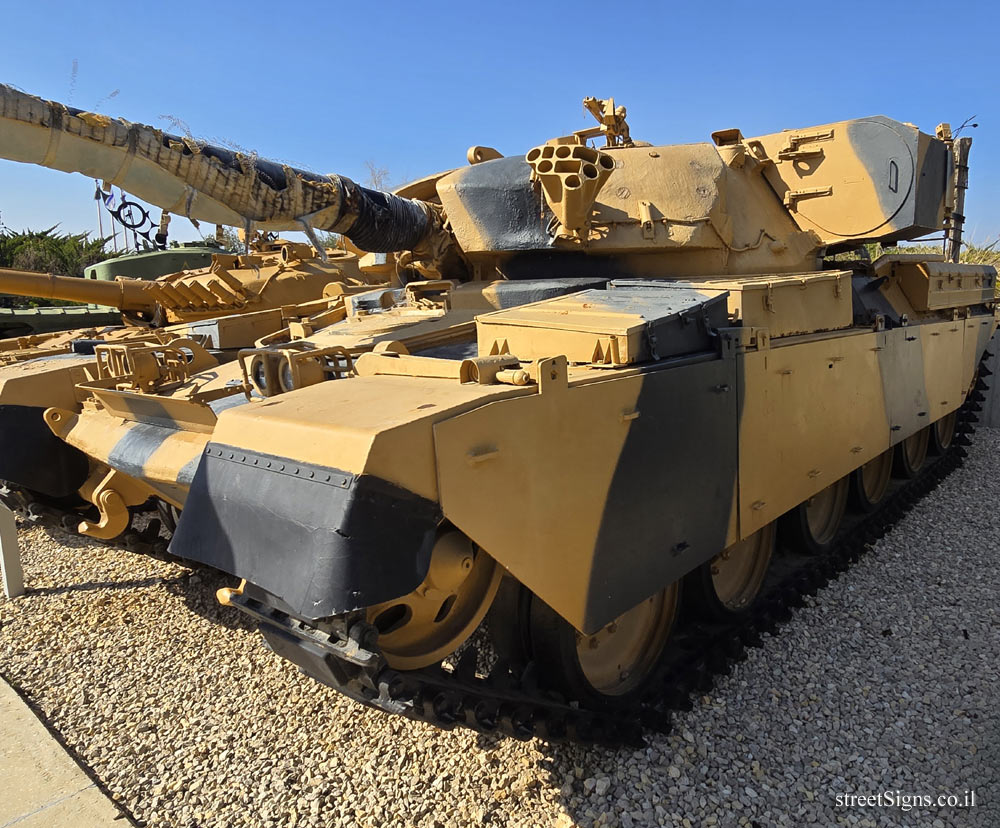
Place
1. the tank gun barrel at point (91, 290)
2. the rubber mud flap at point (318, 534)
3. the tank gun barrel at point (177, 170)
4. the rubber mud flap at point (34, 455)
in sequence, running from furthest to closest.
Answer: the tank gun barrel at point (91, 290) < the rubber mud flap at point (34, 455) < the tank gun barrel at point (177, 170) < the rubber mud flap at point (318, 534)

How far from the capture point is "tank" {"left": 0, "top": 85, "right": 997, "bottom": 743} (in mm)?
2293

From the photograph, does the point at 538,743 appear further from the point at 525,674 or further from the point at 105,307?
the point at 105,307

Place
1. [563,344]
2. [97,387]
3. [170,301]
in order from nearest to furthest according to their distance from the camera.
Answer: [563,344]
[97,387]
[170,301]

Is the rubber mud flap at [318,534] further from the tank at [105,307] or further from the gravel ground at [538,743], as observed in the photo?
the tank at [105,307]

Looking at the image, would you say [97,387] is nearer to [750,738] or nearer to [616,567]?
[616,567]

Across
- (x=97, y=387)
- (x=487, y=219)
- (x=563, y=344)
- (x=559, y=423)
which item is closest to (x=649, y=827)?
(x=559, y=423)

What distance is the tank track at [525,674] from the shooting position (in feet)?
7.47

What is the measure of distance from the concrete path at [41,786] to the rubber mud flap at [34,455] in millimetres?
1513

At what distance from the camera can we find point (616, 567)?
113 inches

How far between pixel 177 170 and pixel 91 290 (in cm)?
672

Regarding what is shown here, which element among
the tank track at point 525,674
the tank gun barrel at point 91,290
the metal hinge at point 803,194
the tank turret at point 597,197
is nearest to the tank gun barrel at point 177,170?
the tank turret at point 597,197

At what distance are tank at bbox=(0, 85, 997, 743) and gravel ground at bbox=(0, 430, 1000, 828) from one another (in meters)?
0.25

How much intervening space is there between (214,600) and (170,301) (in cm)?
454

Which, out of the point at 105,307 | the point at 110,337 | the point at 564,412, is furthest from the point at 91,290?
the point at 564,412
